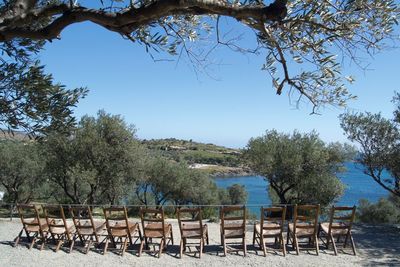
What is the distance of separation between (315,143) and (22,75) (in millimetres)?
15759

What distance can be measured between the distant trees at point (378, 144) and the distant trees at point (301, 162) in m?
2.84

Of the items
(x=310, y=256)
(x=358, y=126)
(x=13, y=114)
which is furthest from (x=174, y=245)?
(x=358, y=126)

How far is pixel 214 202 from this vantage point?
107 ft

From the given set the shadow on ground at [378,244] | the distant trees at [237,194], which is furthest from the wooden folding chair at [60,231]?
the distant trees at [237,194]

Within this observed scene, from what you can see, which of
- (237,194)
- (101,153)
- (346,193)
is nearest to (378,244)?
(101,153)

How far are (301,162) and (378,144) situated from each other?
13.0ft

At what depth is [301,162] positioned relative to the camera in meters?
17.5

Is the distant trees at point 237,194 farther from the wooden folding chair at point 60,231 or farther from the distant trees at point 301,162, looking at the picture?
the wooden folding chair at point 60,231

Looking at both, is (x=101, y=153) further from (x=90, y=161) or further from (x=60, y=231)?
(x=60, y=231)

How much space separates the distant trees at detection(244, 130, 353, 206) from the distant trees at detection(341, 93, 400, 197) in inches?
112

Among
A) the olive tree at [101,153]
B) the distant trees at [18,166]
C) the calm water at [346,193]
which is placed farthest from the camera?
the calm water at [346,193]

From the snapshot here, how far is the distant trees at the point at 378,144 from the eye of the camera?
1373cm

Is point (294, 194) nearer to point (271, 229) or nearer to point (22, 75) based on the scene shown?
point (271, 229)

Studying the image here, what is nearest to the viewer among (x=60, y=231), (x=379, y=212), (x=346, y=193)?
(x=60, y=231)
